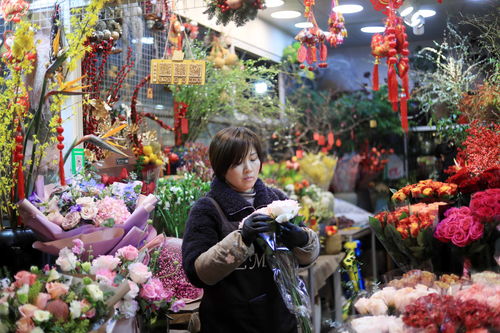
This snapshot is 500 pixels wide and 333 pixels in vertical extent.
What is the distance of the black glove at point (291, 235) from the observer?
7.22ft

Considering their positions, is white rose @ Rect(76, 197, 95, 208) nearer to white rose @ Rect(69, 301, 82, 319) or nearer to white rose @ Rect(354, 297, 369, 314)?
white rose @ Rect(69, 301, 82, 319)

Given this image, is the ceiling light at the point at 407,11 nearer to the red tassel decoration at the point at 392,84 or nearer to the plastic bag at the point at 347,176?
the red tassel decoration at the point at 392,84

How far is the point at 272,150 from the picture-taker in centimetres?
668

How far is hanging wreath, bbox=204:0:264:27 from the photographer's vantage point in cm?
335

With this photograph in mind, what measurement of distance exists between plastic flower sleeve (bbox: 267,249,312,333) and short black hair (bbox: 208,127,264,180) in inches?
16.1

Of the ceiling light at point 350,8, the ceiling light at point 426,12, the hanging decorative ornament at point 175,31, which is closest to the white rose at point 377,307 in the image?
the ceiling light at point 426,12

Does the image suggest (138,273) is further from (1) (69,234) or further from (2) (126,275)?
(1) (69,234)

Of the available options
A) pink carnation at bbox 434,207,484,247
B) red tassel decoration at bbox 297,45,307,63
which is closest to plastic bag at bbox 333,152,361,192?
red tassel decoration at bbox 297,45,307,63

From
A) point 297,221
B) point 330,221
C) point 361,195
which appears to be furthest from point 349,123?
point 297,221

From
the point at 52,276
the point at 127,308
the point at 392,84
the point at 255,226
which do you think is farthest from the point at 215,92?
the point at 52,276

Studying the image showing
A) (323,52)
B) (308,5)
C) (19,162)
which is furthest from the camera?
(323,52)

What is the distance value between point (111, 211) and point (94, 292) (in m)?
0.61

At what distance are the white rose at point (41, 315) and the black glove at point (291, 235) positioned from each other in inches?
33.7

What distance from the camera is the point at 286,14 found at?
5.14 m
